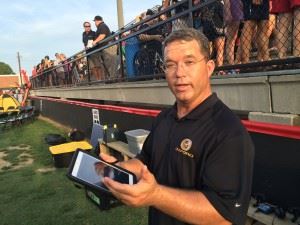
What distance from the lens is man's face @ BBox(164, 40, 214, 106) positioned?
1.96m

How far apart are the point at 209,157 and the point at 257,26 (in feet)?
12.2

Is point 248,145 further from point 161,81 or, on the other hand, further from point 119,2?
point 119,2

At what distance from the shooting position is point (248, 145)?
174 centimetres

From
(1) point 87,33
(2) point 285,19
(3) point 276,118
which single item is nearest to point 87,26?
(1) point 87,33

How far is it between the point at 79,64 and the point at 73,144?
412 centimetres

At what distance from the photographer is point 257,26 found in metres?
5.06

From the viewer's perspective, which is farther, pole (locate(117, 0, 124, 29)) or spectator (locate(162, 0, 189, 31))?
pole (locate(117, 0, 124, 29))

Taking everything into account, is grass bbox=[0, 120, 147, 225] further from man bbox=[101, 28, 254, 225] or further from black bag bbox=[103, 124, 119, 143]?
man bbox=[101, 28, 254, 225]

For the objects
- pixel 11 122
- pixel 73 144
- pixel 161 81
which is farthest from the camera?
pixel 11 122

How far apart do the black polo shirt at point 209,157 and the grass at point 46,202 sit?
12.1 ft

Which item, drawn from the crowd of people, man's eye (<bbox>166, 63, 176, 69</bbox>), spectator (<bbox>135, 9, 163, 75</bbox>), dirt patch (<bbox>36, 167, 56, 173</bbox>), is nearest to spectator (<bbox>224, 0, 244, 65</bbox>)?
the crowd of people

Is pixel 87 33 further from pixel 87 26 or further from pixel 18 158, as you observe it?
pixel 18 158

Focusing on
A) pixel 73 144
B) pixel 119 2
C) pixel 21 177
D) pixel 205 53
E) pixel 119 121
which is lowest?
pixel 21 177

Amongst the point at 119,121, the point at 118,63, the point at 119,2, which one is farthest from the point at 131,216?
the point at 119,2
